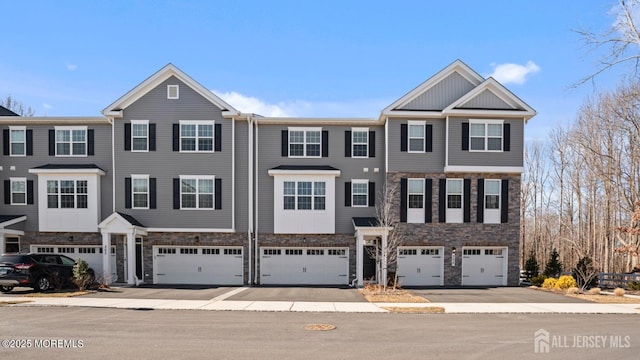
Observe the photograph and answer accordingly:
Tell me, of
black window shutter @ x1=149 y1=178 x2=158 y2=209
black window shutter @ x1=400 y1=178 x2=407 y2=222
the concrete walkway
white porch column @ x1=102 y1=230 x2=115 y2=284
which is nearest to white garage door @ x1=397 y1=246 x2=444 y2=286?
black window shutter @ x1=400 y1=178 x2=407 y2=222

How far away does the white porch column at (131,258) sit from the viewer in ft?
66.3

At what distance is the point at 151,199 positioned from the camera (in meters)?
21.4

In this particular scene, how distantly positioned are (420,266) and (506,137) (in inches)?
325

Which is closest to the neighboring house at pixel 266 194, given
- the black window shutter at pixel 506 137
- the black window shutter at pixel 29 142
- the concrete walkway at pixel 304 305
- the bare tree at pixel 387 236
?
the black window shutter at pixel 506 137

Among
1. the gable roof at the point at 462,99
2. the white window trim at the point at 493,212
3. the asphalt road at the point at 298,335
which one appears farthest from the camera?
the white window trim at the point at 493,212

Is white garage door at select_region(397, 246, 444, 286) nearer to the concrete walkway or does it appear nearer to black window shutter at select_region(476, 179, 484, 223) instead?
black window shutter at select_region(476, 179, 484, 223)

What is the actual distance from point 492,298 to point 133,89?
66.4ft

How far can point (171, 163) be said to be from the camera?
21406mm

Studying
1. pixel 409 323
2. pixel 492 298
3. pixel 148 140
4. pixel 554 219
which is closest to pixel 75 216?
pixel 148 140

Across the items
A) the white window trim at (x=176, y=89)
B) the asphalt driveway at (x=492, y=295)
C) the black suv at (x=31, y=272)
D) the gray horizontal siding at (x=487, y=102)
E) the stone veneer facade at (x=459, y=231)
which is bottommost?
the asphalt driveway at (x=492, y=295)

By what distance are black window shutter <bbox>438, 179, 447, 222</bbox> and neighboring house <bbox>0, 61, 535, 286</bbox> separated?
0.08 m

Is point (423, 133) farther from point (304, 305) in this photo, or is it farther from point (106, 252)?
point (106, 252)

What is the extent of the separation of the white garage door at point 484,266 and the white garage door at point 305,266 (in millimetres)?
6510

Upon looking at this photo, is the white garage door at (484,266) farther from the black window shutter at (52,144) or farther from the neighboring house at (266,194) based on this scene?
the black window shutter at (52,144)
